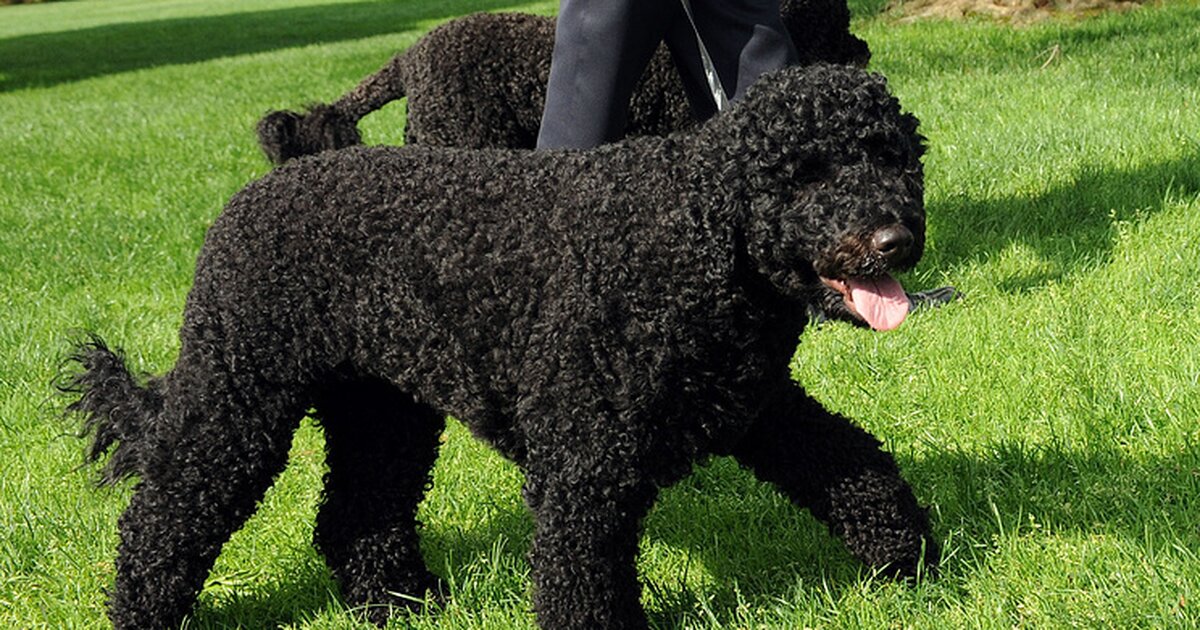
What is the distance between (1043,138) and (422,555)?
5.14m

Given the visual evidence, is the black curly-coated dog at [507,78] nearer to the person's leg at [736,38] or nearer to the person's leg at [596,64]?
the person's leg at [736,38]

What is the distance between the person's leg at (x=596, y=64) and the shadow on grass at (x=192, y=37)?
70.7ft

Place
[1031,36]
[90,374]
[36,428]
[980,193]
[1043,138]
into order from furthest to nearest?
[1031,36], [1043,138], [980,193], [36,428], [90,374]


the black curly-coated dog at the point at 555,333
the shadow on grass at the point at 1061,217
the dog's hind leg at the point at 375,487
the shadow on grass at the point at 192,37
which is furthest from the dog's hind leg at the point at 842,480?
the shadow on grass at the point at 192,37

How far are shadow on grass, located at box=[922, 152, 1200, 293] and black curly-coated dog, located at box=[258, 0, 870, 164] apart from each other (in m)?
1.00

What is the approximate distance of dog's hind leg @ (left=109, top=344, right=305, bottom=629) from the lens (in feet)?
11.0

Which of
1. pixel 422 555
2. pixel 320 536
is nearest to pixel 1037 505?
pixel 422 555

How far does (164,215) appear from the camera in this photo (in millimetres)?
9031

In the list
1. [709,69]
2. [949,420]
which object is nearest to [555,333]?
[709,69]

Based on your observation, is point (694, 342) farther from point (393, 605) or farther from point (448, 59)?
point (448, 59)

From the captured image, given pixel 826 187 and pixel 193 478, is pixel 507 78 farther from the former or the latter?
pixel 826 187

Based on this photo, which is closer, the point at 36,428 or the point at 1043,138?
the point at 36,428

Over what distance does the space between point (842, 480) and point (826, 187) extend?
964 millimetres

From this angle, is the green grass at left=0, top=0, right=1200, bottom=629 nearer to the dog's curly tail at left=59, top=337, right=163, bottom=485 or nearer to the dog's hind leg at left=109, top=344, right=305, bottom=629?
the dog's hind leg at left=109, top=344, right=305, bottom=629
